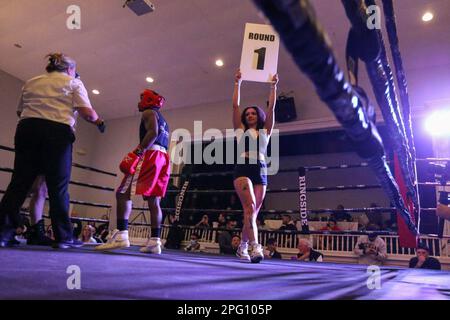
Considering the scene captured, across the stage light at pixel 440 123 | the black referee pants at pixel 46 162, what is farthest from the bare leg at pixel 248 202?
the stage light at pixel 440 123

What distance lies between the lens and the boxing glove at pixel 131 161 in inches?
75.2

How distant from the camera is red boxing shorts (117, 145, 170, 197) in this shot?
77.4 inches

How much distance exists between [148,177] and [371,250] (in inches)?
166

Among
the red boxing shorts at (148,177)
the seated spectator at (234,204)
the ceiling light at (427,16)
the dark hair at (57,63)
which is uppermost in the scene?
the ceiling light at (427,16)

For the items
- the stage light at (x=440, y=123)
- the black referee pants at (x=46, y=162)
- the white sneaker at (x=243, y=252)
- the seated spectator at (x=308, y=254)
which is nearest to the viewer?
the black referee pants at (x=46, y=162)

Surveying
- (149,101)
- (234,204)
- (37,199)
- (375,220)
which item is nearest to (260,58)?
(149,101)

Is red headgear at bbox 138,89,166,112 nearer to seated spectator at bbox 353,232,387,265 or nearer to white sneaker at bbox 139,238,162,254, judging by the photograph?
white sneaker at bbox 139,238,162,254

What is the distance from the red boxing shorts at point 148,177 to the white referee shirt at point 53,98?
0.45 m

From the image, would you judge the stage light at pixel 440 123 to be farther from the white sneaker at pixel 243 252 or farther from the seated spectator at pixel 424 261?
the white sneaker at pixel 243 252

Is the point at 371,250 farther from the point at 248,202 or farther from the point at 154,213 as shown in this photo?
the point at 154,213

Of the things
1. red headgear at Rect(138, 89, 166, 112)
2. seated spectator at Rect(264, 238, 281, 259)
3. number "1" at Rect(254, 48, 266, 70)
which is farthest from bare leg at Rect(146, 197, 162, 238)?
seated spectator at Rect(264, 238, 281, 259)

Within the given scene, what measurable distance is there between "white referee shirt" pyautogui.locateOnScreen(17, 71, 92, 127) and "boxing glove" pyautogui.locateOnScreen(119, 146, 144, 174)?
35 centimetres
